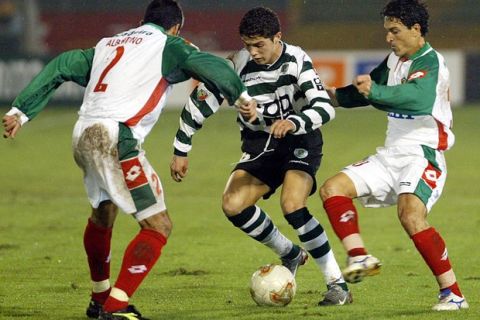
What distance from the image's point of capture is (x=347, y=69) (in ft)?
87.0

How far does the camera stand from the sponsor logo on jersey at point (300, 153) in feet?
26.5

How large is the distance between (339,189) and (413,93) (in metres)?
0.79

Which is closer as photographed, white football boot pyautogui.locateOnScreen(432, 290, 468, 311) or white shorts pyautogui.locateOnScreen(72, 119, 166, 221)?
white shorts pyautogui.locateOnScreen(72, 119, 166, 221)

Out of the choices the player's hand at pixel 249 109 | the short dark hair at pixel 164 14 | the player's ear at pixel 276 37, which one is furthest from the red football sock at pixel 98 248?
the player's ear at pixel 276 37

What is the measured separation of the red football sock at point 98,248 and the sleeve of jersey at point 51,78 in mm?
798

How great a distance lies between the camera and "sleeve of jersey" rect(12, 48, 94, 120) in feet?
23.4

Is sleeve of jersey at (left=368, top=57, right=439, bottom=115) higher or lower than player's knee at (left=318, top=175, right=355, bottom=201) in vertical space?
higher

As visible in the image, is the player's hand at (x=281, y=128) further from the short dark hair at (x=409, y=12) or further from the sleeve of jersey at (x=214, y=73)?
the short dark hair at (x=409, y=12)

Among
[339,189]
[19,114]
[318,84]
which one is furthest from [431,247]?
[19,114]

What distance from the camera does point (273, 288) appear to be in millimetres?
7516

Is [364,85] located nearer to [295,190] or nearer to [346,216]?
[346,216]

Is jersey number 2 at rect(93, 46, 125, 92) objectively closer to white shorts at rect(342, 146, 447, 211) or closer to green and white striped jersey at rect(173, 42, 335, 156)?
green and white striped jersey at rect(173, 42, 335, 156)

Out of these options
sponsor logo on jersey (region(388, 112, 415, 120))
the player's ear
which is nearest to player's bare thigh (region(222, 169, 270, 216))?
the player's ear

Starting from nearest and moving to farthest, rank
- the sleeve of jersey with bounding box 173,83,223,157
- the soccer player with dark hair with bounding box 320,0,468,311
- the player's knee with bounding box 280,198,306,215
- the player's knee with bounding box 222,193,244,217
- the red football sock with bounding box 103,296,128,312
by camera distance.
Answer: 1. the red football sock with bounding box 103,296,128,312
2. the soccer player with dark hair with bounding box 320,0,468,311
3. the player's knee with bounding box 280,198,306,215
4. the player's knee with bounding box 222,193,244,217
5. the sleeve of jersey with bounding box 173,83,223,157
